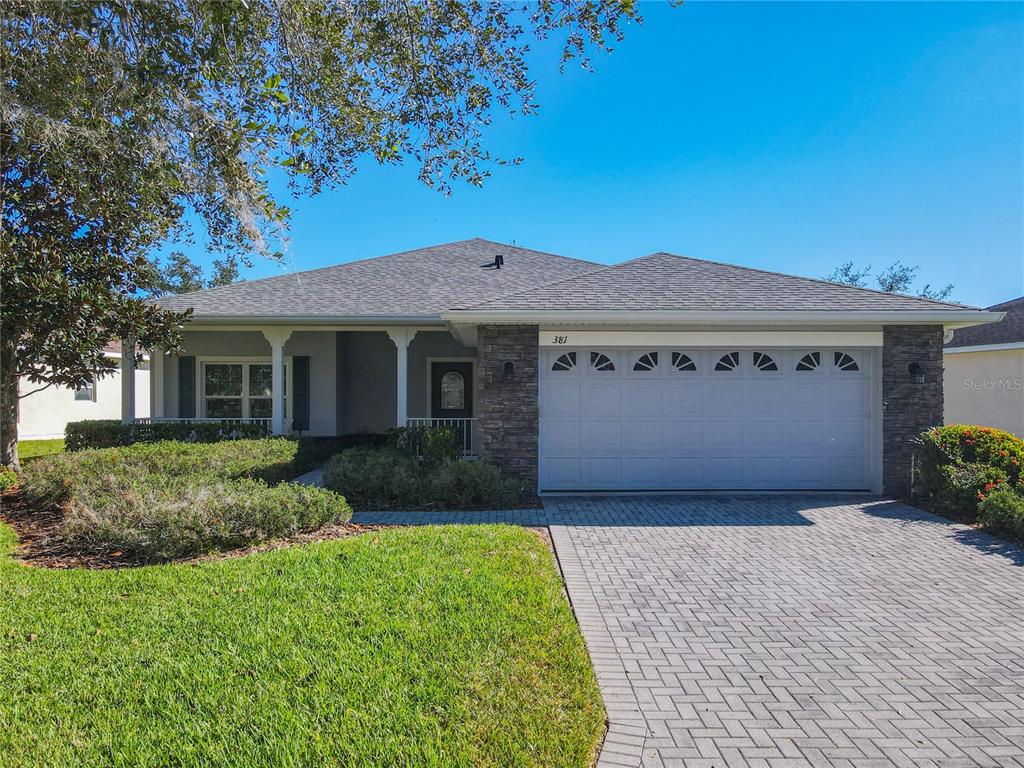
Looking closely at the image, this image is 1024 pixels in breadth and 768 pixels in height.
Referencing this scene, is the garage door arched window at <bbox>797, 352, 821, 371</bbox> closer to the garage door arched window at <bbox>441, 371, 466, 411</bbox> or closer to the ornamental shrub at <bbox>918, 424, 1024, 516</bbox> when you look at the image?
the ornamental shrub at <bbox>918, 424, 1024, 516</bbox>

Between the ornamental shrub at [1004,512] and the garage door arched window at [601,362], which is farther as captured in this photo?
the garage door arched window at [601,362]

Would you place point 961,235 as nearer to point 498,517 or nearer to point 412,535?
point 498,517

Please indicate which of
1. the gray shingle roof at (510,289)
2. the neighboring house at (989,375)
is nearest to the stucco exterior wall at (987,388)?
the neighboring house at (989,375)

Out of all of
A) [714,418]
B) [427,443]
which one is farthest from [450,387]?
[714,418]

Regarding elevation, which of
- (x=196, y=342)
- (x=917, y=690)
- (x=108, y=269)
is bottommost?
(x=917, y=690)

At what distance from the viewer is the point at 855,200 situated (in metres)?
13.6

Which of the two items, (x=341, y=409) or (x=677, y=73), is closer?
(x=677, y=73)

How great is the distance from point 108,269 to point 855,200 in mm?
16237

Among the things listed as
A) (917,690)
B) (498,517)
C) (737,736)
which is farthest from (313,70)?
(917,690)

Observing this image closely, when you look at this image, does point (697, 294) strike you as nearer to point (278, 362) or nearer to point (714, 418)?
point (714, 418)

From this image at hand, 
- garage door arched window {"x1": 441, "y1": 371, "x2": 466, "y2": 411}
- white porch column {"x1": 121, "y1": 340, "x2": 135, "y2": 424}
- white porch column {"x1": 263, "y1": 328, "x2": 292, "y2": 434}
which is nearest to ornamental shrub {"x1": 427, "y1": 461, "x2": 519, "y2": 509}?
white porch column {"x1": 263, "y1": 328, "x2": 292, "y2": 434}

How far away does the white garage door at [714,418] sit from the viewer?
29.1 feet

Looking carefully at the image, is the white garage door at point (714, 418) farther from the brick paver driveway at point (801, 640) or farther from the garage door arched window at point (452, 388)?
the garage door arched window at point (452, 388)

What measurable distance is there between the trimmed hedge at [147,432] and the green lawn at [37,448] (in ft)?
14.9
